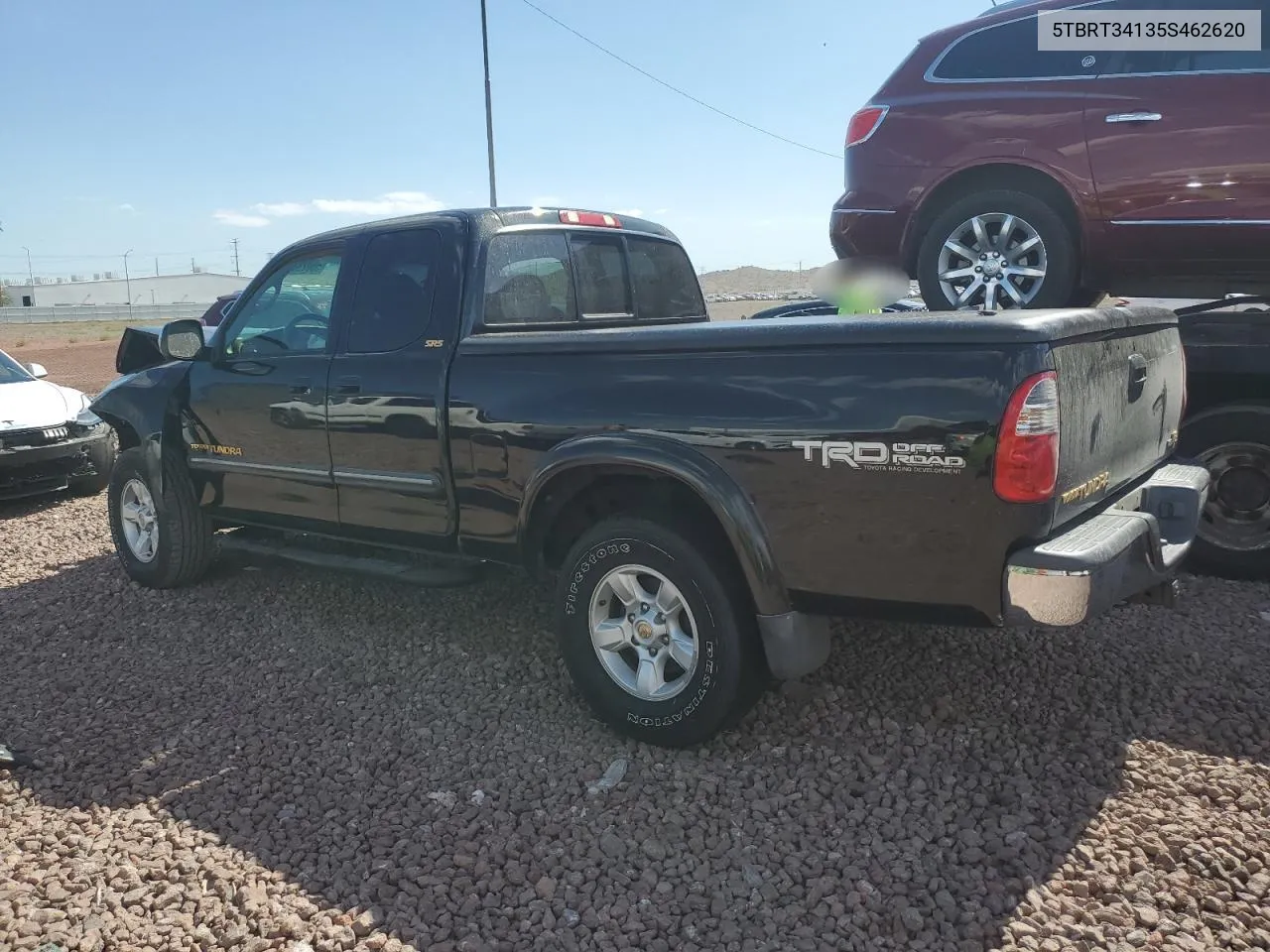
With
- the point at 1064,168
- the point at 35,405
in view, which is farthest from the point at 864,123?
the point at 35,405

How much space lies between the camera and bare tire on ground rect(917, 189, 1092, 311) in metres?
4.86

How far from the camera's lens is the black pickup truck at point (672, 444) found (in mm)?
2785

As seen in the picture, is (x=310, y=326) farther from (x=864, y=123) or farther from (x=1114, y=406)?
(x=1114, y=406)

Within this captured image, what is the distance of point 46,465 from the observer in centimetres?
787

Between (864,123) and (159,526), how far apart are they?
445 cm

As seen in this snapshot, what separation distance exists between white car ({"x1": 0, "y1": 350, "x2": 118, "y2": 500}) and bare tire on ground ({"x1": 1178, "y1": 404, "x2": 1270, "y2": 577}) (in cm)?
753

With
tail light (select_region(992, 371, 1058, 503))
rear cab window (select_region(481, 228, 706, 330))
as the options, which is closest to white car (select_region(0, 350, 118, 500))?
rear cab window (select_region(481, 228, 706, 330))

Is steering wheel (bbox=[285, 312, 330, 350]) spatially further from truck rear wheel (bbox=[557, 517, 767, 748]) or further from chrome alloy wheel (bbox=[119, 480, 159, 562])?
truck rear wheel (bbox=[557, 517, 767, 748])

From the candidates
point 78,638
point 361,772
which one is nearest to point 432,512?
point 361,772

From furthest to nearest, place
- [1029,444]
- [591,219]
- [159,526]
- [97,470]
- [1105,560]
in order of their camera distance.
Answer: [97,470]
[159,526]
[591,219]
[1105,560]
[1029,444]

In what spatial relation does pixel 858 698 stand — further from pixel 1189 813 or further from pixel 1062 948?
pixel 1062 948

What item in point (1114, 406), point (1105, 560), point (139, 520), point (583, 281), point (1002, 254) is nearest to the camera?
point (1105, 560)

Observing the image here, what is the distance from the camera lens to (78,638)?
4.98 m

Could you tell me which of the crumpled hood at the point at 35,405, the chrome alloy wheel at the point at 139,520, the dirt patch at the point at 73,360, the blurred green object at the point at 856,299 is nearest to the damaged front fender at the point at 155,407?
the chrome alloy wheel at the point at 139,520
